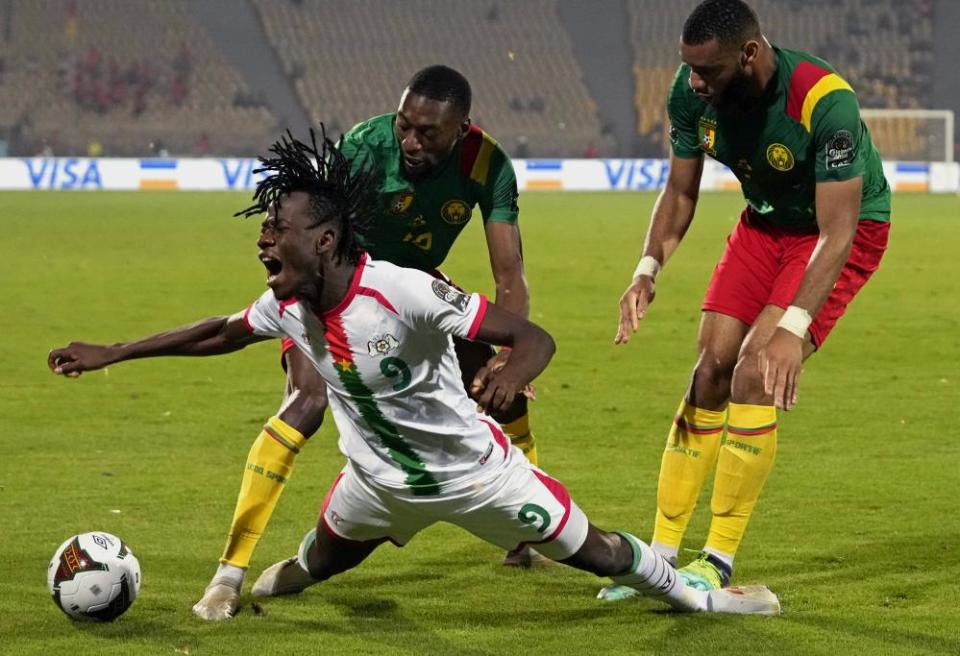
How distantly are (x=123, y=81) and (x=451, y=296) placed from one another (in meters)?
43.2

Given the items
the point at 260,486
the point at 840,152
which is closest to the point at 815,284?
the point at 840,152

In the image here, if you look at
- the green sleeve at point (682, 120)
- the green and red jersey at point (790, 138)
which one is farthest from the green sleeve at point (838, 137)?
the green sleeve at point (682, 120)

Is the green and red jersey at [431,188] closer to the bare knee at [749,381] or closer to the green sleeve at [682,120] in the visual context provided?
the green sleeve at [682,120]

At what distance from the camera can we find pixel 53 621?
494cm

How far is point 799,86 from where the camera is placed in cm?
534

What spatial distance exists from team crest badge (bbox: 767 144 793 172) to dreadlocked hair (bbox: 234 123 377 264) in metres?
1.60

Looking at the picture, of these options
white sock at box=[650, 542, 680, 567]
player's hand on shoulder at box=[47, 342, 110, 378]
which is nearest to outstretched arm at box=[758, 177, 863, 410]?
white sock at box=[650, 542, 680, 567]

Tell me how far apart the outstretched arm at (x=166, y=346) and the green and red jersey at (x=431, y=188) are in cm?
119

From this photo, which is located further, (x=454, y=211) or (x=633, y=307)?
(x=454, y=211)

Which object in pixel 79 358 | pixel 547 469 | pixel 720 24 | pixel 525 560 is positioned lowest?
pixel 547 469

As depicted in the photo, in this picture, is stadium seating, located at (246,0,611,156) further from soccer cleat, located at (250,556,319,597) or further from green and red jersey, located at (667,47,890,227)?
soccer cleat, located at (250,556,319,597)

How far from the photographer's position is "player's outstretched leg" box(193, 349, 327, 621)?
5203mm

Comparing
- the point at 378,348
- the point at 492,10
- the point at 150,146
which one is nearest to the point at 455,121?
the point at 378,348

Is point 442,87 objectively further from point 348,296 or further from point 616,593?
point 616,593
